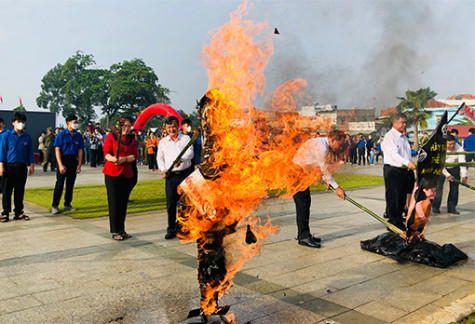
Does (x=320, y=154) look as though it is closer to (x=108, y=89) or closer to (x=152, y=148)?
(x=152, y=148)

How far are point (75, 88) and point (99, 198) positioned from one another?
59594 mm

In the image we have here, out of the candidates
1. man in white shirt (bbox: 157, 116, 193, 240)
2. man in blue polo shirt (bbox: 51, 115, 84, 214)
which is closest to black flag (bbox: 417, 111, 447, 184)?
man in white shirt (bbox: 157, 116, 193, 240)

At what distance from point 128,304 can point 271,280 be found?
1644mm

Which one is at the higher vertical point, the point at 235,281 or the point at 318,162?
the point at 318,162

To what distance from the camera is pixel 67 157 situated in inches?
364

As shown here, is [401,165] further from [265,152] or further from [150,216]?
[150,216]

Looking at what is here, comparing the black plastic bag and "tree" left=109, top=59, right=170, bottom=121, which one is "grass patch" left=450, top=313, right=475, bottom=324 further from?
"tree" left=109, top=59, right=170, bottom=121

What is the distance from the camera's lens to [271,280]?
15.7ft

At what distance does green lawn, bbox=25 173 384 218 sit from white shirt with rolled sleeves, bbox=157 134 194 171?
2.78 m

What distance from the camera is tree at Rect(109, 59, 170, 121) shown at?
54812 millimetres

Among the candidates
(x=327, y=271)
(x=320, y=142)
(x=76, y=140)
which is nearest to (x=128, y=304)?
(x=327, y=271)

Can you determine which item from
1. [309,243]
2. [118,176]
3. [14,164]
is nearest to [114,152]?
[118,176]

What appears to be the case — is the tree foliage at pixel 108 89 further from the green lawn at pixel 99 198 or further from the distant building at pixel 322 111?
the distant building at pixel 322 111

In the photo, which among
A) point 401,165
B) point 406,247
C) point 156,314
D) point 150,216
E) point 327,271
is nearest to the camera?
point 156,314
